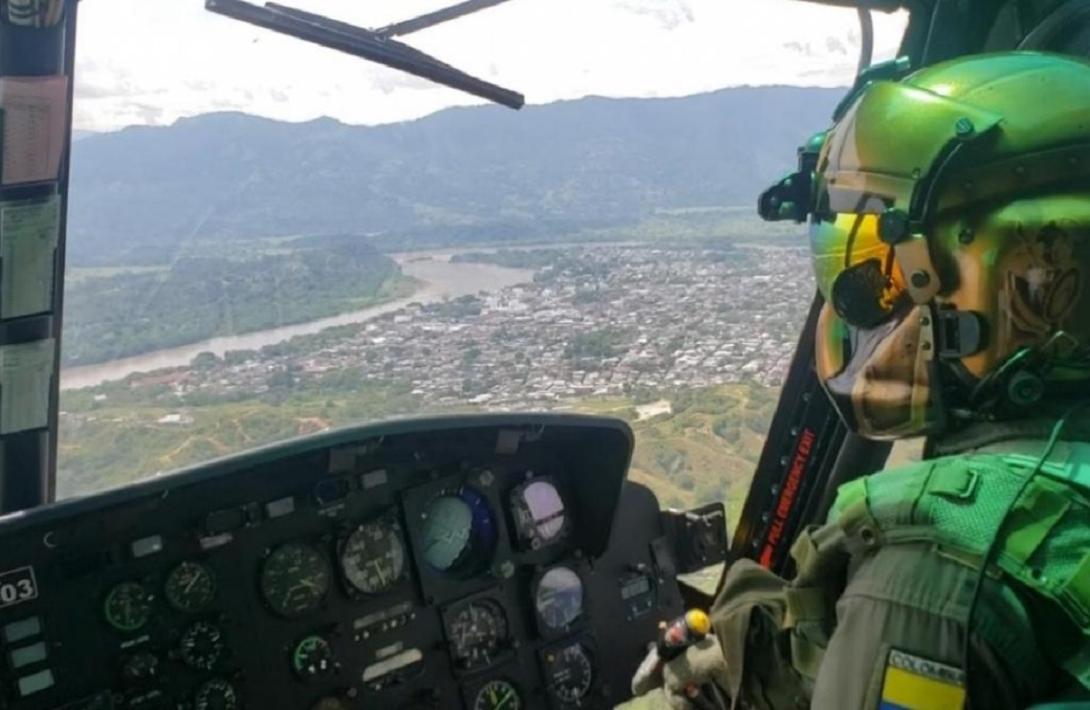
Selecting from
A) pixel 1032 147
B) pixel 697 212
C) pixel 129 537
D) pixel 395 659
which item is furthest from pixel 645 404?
pixel 1032 147

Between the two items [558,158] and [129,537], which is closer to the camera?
[129,537]

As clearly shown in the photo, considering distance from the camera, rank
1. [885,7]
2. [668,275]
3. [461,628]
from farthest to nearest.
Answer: [668,275] < [461,628] < [885,7]

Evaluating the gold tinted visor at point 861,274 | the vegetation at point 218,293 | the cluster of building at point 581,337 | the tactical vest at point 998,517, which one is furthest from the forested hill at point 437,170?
the tactical vest at point 998,517

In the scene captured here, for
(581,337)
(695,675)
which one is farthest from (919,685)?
(581,337)

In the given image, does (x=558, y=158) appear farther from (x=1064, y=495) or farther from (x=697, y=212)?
(x=1064, y=495)

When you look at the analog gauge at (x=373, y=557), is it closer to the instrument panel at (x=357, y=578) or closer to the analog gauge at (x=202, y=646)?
the instrument panel at (x=357, y=578)

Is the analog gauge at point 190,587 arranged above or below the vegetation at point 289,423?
below

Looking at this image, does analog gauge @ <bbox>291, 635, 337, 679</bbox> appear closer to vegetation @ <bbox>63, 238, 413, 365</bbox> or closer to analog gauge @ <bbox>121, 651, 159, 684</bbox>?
analog gauge @ <bbox>121, 651, 159, 684</bbox>
